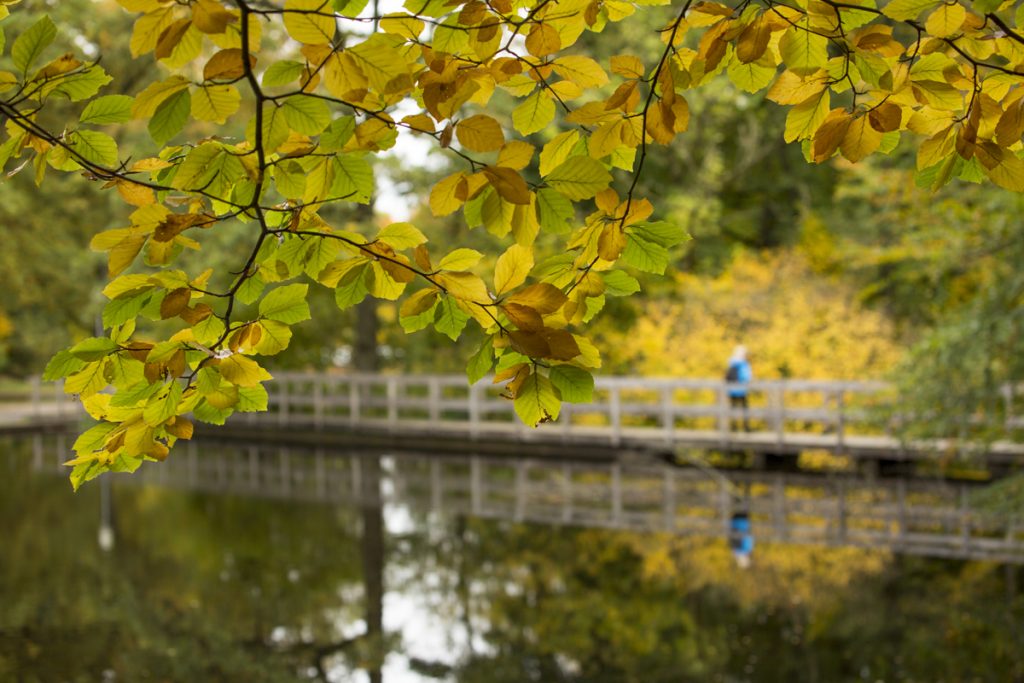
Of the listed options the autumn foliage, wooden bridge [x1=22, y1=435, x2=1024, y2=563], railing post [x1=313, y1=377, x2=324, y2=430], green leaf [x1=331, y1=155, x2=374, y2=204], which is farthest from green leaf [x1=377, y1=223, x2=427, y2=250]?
railing post [x1=313, y1=377, x2=324, y2=430]

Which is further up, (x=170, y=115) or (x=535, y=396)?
(x=170, y=115)

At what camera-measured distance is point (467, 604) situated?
8312 mm

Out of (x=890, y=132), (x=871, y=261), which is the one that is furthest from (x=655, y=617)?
(x=871, y=261)

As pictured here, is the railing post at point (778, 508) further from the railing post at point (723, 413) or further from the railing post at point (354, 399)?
the railing post at point (354, 399)

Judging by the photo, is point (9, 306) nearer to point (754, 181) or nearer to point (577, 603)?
point (754, 181)

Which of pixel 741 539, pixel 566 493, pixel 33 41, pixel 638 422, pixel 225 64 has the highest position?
pixel 33 41

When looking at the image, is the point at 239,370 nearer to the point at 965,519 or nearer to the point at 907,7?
the point at 907,7

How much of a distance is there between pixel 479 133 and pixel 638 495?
11608 mm

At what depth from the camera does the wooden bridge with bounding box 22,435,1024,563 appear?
10336 millimetres

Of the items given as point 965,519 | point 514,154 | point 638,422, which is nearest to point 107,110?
point 514,154

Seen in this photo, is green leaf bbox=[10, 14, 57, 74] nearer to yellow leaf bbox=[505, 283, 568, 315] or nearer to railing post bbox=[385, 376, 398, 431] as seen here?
yellow leaf bbox=[505, 283, 568, 315]

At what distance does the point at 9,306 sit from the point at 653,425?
17309 mm

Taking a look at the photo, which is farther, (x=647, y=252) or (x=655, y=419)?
(x=655, y=419)

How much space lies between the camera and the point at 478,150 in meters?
1.47
